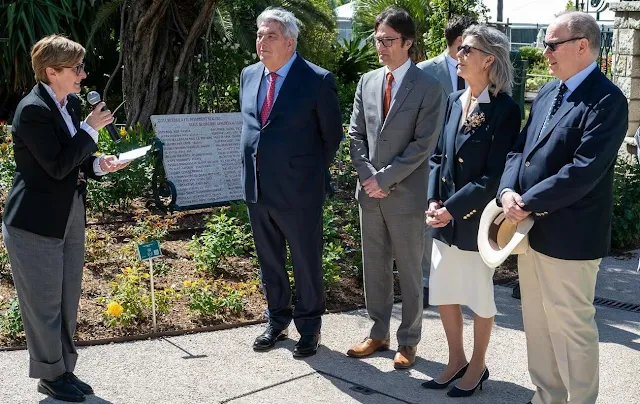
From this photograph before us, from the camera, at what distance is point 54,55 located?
14.5ft

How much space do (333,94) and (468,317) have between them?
1962 mm

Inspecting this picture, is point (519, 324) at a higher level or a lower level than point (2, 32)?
lower

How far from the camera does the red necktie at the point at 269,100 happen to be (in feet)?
17.2

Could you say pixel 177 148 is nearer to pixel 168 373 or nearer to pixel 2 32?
pixel 168 373

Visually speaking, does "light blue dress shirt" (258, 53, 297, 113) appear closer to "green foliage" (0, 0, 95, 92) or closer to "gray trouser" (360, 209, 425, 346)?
"gray trouser" (360, 209, 425, 346)

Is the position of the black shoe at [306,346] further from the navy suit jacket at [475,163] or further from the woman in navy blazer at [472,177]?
the navy suit jacket at [475,163]

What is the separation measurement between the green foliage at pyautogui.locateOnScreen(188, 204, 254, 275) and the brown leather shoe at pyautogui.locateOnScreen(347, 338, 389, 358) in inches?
71.9

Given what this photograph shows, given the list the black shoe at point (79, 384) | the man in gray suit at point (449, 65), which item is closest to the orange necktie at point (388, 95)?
the man in gray suit at point (449, 65)

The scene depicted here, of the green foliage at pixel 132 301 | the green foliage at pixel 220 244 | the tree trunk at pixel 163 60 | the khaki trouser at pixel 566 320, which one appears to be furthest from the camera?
the tree trunk at pixel 163 60

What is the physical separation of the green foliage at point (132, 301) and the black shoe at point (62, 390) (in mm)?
861

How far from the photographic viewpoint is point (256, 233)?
5.37m

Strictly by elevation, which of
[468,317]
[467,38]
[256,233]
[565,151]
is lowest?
[468,317]

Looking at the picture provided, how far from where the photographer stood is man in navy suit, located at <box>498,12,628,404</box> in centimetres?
386

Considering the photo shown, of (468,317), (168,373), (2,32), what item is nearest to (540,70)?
(2,32)
